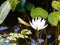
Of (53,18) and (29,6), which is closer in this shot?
(53,18)

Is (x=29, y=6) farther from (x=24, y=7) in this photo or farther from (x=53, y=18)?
(x=53, y=18)

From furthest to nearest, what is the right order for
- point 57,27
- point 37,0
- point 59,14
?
point 37,0 → point 57,27 → point 59,14

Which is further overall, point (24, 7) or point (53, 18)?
point (24, 7)

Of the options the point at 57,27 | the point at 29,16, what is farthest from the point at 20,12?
the point at 57,27

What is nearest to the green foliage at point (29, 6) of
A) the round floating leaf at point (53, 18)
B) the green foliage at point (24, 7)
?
the green foliage at point (24, 7)

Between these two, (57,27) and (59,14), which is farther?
(57,27)

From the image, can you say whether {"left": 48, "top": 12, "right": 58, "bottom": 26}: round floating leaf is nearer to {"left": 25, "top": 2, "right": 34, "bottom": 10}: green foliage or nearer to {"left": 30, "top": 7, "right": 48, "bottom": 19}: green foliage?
{"left": 30, "top": 7, "right": 48, "bottom": 19}: green foliage

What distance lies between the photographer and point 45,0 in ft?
4.81

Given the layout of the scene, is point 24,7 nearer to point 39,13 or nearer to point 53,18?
point 39,13

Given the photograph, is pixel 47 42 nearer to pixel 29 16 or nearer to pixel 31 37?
pixel 31 37

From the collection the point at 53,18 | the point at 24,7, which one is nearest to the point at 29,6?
the point at 24,7

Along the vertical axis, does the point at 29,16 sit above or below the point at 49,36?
above

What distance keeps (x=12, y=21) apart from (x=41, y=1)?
10.6 inches

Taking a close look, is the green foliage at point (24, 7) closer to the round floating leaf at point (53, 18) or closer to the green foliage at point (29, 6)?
the green foliage at point (29, 6)
